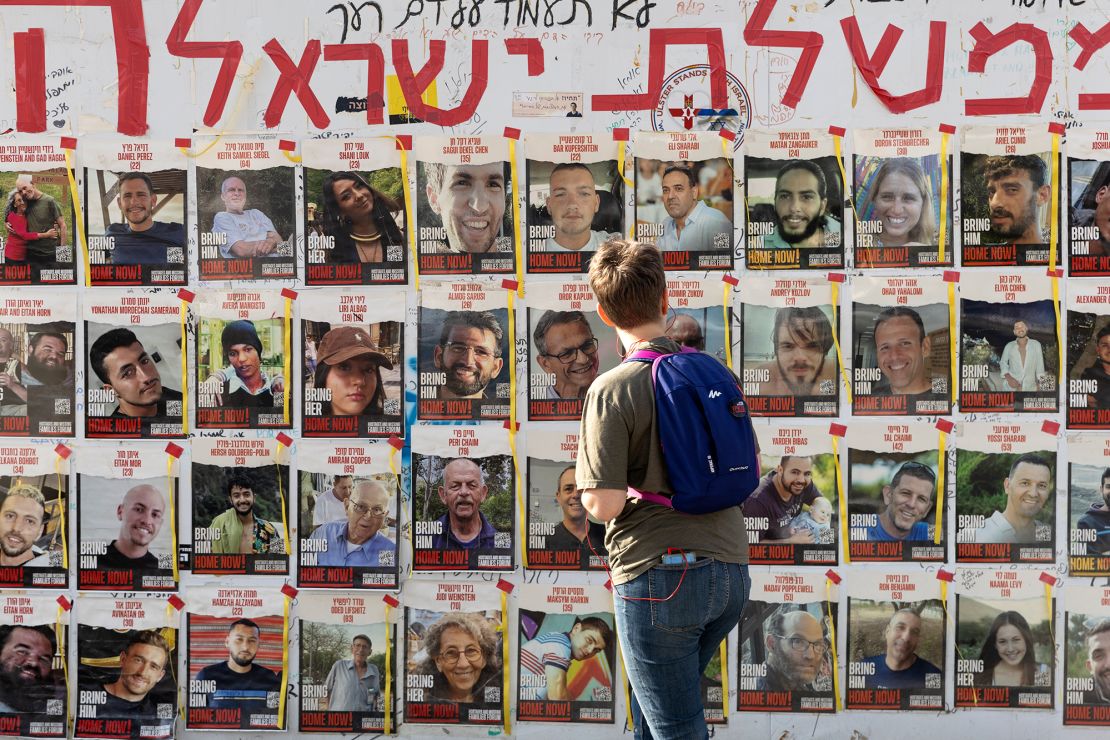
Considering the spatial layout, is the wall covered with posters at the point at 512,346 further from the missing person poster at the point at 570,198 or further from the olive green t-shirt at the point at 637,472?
the olive green t-shirt at the point at 637,472

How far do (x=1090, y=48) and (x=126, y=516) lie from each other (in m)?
4.06

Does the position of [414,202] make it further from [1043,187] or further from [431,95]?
[1043,187]

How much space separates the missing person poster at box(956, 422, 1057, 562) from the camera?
369cm

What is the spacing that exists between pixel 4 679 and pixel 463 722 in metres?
1.83

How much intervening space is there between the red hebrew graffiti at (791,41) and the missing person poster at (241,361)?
81.1 inches

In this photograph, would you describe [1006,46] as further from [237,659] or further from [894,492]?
[237,659]

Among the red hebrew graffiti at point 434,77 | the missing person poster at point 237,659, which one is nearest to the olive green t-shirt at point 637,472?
the red hebrew graffiti at point 434,77

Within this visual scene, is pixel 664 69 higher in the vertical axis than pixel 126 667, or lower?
higher

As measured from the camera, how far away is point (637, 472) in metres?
2.49

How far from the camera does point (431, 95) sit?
375 centimetres

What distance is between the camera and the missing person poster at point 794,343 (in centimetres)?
371

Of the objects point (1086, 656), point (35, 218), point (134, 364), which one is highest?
point (35, 218)

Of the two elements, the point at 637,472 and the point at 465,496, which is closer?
the point at 637,472

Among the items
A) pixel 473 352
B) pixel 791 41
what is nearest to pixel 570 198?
pixel 473 352
